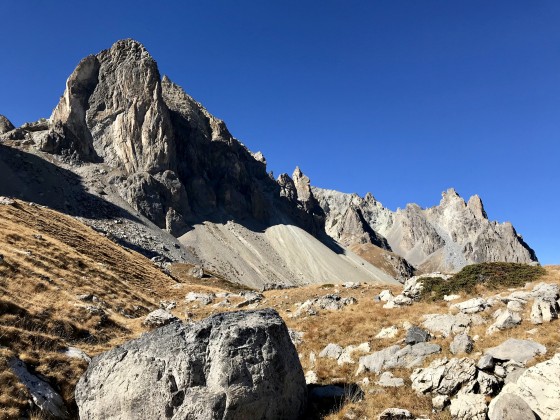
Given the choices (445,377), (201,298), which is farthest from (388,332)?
(201,298)

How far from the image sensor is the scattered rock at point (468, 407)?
1120cm

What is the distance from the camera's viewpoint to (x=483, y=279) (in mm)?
27438

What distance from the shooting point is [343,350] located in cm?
1847

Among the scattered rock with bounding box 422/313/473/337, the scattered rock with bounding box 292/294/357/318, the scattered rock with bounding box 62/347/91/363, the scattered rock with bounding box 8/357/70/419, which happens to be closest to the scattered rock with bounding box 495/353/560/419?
the scattered rock with bounding box 422/313/473/337

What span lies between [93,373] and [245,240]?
6275 inches

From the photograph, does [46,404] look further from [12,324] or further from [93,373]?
[12,324]

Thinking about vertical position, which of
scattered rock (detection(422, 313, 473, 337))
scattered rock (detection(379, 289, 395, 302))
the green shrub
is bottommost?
scattered rock (detection(422, 313, 473, 337))

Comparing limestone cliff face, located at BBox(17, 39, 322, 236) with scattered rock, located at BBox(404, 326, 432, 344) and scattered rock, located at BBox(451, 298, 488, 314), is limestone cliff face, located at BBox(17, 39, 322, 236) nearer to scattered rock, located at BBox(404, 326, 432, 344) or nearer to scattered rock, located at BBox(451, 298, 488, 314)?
scattered rock, located at BBox(451, 298, 488, 314)

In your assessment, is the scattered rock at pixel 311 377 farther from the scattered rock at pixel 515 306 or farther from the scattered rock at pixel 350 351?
the scattered rock at pixel 515 306

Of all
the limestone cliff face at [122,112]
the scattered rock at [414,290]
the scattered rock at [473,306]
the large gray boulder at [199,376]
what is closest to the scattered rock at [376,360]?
the large gray boulder at [199,376]

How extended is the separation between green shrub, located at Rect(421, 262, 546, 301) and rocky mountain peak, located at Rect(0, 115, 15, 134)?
17741cm

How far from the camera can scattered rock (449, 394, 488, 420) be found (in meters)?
11.2

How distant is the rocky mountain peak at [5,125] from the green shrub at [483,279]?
177407 mm

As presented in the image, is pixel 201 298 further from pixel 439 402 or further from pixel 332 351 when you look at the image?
pixel 439 402
